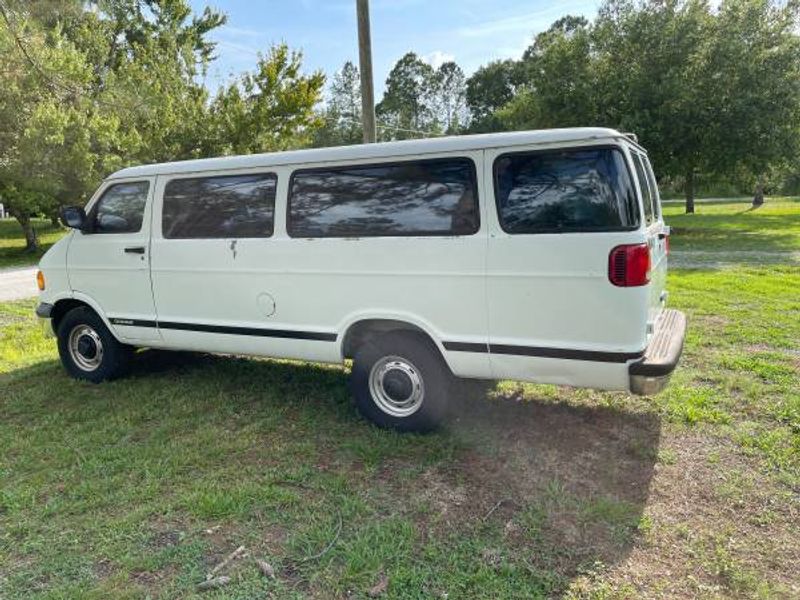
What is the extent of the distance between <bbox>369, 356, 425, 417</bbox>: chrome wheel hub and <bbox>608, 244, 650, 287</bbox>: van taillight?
1.53 metres

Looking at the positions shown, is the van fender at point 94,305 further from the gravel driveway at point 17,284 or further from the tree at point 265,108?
the tree at point 265,108

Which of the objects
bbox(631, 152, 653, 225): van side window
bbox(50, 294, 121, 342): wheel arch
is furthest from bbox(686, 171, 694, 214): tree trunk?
bbox(50, 294, 121, 342): wheel arch

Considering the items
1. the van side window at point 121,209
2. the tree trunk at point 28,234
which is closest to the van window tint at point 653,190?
the van side window at point 121,209

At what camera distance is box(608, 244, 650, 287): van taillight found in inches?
135

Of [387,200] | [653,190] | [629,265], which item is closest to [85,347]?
[387,200]

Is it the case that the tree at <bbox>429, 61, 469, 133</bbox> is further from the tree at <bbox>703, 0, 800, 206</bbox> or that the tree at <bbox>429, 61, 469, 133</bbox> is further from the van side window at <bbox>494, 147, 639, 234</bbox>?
the van side window at <bbox>494, 147, 639, 234</bbox>

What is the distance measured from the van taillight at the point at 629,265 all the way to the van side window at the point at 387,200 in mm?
899

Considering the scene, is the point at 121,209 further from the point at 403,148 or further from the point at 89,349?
the point at 403,148

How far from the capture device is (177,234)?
5082 mm

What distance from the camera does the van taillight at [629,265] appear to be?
11.2 ft

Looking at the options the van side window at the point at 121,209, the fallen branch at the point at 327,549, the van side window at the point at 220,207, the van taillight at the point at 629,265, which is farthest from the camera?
the van side window at the point at 121,209

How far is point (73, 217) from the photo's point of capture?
543 centimetres

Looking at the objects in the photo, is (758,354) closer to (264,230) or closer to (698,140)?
(264,230)

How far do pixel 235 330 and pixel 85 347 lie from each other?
1.95m
